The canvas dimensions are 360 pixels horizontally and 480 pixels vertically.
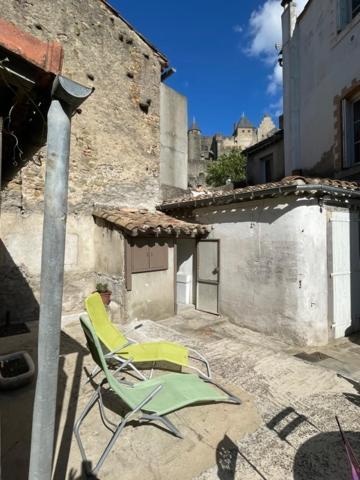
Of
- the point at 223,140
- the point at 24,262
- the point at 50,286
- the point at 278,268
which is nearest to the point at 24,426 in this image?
the point at 50,286

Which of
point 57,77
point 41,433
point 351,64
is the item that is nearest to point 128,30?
point 351,64

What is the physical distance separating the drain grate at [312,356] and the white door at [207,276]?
9.18 ft

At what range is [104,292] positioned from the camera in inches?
305

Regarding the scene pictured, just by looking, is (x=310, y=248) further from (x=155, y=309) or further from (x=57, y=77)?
(x=57, y=77)

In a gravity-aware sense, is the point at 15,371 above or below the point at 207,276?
below

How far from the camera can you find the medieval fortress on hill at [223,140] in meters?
38.5

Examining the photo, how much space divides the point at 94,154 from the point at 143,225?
3.31 m

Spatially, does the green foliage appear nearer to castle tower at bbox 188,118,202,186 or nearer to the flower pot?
castle tower at bbox 188,118,202,186

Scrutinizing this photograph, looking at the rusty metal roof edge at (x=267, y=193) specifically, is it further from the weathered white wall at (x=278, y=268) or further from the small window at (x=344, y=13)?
the small window at (x=344, y=13)

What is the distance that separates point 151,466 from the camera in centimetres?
266

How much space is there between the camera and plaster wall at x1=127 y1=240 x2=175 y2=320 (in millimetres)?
7266

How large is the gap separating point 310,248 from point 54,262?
5.54 m

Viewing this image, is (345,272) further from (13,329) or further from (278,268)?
(13,329)

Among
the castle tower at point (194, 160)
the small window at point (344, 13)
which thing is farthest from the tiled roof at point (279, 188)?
the castle tower at point (194, 160)
